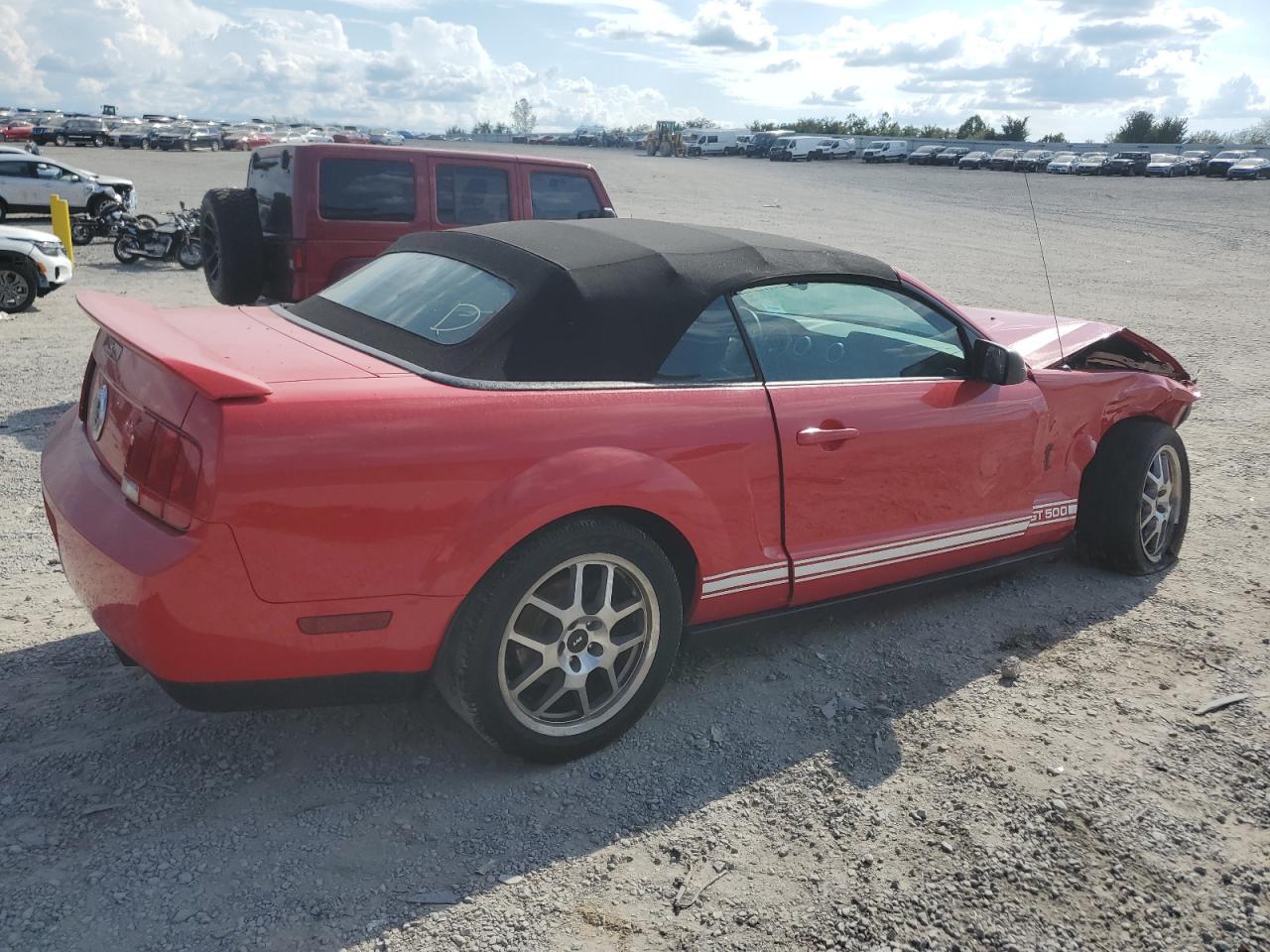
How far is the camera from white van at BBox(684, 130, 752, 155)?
73562 millimetres

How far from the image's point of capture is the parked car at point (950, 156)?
59244 mm

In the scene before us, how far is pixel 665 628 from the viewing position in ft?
10.9

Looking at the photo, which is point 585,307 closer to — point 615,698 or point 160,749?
point 615,698

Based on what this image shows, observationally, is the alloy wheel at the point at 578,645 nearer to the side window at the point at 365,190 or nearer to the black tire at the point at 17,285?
the side window at the point at 365,190

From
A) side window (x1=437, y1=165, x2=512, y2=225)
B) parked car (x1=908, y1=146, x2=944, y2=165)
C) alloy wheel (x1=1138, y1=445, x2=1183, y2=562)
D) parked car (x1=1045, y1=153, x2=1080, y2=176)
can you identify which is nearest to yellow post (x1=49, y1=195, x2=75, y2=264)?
side window (x1=437, y1=165, x2=512, y2=225)

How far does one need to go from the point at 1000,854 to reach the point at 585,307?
6.47 feet

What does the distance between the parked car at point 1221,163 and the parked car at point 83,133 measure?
186ft

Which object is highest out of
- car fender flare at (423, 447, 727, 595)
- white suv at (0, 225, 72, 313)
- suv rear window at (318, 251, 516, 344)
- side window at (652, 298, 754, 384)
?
suv rear window at (318, 251, 516, 344)

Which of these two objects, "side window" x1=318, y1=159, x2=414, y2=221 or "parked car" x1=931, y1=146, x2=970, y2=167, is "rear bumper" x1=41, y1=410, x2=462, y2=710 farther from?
"parked car" x1=931, y1=146, x2=970, y2=167

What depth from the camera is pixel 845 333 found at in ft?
13.1

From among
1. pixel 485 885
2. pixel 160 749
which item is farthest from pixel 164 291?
pixel 485 885

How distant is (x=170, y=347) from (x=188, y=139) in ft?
214

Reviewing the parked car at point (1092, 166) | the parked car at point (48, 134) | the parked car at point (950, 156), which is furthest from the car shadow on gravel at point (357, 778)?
the parked car at point (48, 134)

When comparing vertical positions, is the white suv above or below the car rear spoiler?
below
